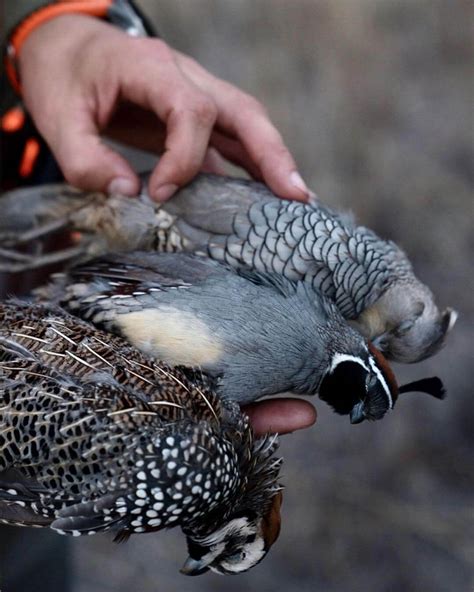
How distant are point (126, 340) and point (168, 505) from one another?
348mm

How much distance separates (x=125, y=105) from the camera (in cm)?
219

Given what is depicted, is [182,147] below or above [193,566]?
above

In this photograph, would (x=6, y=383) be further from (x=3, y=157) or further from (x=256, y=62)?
(x=256, y=62)

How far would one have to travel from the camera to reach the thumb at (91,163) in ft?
6.33

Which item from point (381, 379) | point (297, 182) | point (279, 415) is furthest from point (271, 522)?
point (297, 182)

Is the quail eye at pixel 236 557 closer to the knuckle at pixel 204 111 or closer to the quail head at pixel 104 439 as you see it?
the quail head at pixel 104 439

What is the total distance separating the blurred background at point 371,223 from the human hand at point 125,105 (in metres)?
1.82

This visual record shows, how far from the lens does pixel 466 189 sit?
3738mm

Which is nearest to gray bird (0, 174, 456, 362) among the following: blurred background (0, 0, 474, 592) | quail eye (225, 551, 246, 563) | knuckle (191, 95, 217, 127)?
knuckle (191, 95, 217, 127)

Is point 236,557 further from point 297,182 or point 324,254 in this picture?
point 297,182

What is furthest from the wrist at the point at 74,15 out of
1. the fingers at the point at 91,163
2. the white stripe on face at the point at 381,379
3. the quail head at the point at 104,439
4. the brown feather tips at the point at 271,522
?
the brown feather tips at the point at 271,522

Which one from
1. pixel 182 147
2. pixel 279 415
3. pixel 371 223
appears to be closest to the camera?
pixel 279 415

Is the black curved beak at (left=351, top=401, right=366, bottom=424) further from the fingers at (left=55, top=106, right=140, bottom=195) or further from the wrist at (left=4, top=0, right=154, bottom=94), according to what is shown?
the wrist at (left=4, top=0, right=154, bottom=94)

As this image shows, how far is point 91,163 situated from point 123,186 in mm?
94
